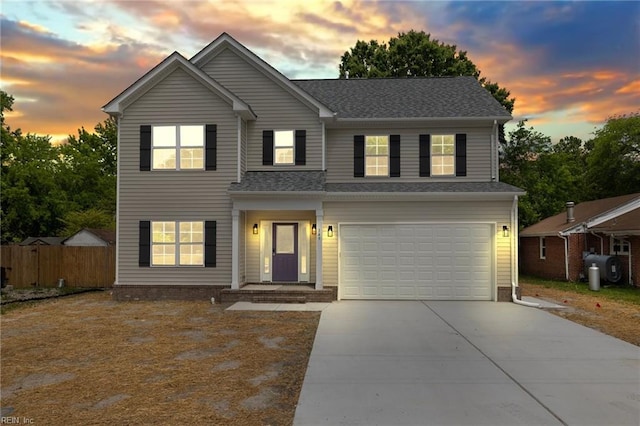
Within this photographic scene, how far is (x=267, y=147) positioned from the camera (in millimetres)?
14234

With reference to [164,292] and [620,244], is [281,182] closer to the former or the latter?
[164,292]

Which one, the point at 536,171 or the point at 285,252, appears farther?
the point at 536,171

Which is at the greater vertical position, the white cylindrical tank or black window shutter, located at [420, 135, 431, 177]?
black window shutter, located at [420, 135, 431, 177]

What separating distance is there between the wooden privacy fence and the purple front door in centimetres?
711

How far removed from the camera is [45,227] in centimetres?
3353

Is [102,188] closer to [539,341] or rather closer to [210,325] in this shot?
[210,325]

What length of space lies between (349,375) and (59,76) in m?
20.0

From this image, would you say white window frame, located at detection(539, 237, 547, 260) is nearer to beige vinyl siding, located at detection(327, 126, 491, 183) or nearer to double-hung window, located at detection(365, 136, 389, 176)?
beige vinyl siding, located at detection(327, 126, 491, 183)

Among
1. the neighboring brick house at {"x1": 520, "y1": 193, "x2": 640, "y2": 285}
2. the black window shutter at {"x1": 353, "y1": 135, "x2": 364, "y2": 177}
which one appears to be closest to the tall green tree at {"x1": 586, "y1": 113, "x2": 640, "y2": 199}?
the neighboring brick house at {"x1": 520, "y1": 193, "x2": 640, "y2": 285}

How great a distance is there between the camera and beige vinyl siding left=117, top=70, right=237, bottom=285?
13.3 meters

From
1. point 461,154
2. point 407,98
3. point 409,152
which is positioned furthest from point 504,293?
point 407,98

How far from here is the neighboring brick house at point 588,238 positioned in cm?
1730

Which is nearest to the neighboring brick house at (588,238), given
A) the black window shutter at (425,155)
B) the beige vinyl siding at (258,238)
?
the black window shutter at (425,155)

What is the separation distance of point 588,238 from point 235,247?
1678cm
